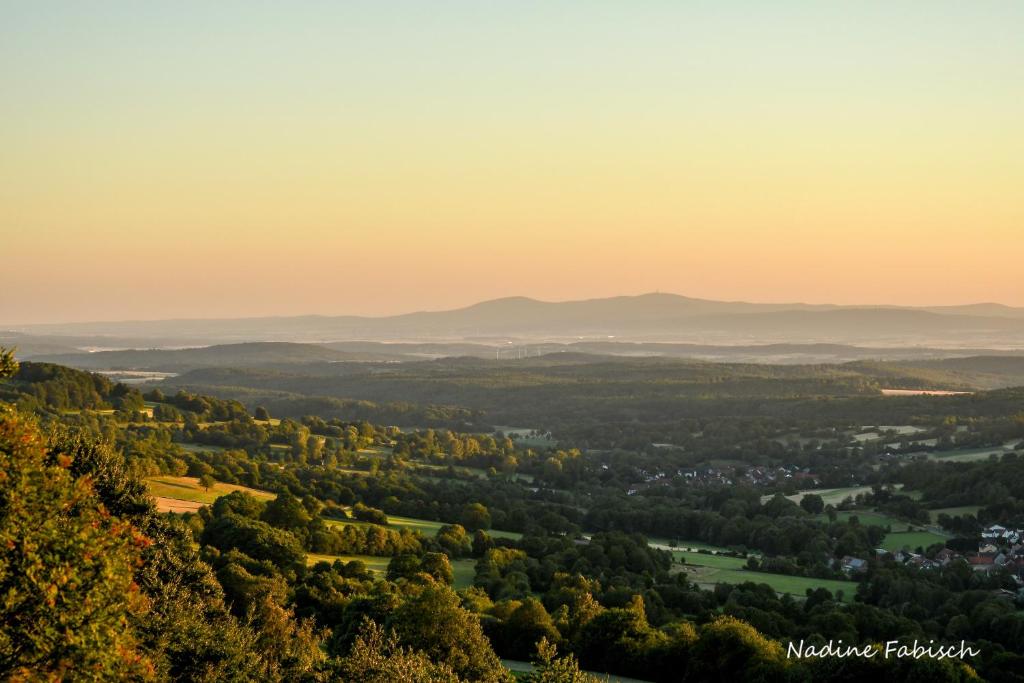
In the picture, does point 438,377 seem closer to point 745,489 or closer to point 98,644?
point 745,489

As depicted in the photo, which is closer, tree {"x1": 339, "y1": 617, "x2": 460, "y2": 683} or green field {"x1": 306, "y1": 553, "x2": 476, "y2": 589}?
tree {"x1": 339, "y1": 617, "x2": 460, "y2": 683}

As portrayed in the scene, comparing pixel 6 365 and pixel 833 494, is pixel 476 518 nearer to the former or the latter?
pixel 833 494

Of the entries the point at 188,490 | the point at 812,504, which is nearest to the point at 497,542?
the point at 188,490

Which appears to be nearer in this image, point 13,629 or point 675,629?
point 13,629

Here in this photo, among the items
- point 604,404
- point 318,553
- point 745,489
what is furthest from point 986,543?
point 604,404

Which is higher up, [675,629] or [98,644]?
[98,644]

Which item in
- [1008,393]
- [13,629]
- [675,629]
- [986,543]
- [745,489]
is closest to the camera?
[13,629]

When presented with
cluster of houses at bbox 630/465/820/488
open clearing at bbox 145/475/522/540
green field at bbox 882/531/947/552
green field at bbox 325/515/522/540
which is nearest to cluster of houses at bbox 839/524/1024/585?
green field at bbox 882/531/947/552

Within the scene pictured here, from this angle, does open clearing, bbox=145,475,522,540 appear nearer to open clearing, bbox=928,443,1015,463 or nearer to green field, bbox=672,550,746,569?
green field, bbox=672,550,746,569
